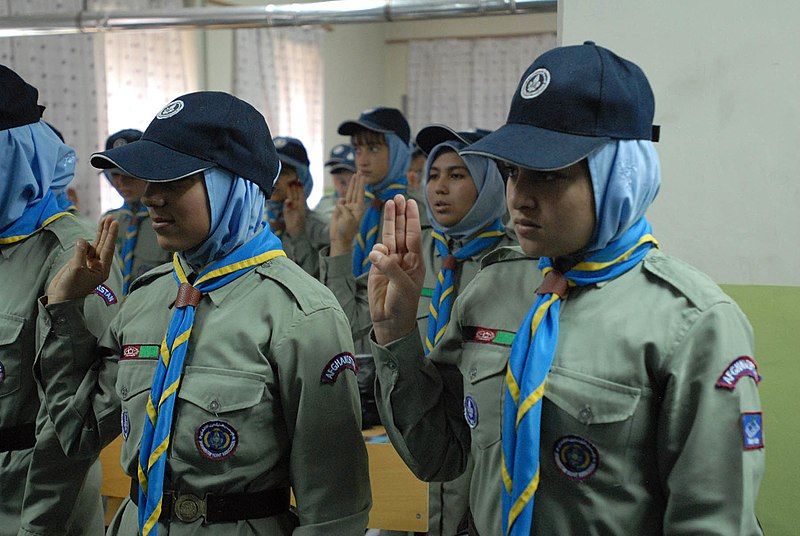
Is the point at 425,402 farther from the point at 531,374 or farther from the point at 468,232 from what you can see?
the point at 468,232

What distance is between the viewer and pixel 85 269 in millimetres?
1714

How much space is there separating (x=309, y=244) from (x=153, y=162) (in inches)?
102

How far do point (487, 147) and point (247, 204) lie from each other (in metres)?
0.55

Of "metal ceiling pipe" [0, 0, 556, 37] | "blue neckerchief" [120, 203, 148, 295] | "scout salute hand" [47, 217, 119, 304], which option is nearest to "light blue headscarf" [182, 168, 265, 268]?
"scout salute hand" [47, 217, 119, 304]

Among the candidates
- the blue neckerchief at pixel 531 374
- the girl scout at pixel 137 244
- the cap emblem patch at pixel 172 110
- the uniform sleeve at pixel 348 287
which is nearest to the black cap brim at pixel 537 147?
the blue neckerchief at pixel 531 374

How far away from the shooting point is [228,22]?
2.92m

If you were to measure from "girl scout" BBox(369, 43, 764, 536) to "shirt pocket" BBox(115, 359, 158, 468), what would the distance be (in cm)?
70

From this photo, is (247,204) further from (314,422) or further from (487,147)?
(487,147)

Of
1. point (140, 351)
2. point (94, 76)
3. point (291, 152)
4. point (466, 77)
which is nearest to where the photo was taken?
point (140, 351)

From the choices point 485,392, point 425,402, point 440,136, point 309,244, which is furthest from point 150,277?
point 309,244

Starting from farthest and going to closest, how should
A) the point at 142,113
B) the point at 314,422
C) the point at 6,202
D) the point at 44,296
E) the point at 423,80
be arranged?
the point at 423,80 → the point at 142,113 → the point at 6,202 → the point at 44,296 → the point at 314,422

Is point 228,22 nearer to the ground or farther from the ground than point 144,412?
farther from the ground

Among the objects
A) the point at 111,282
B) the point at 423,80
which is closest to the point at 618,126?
the point at 111,282

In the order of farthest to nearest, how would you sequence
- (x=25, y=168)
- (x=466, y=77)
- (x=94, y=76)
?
(x=466, y=77) → (x=94, y=76) → (x=25, y=168)
